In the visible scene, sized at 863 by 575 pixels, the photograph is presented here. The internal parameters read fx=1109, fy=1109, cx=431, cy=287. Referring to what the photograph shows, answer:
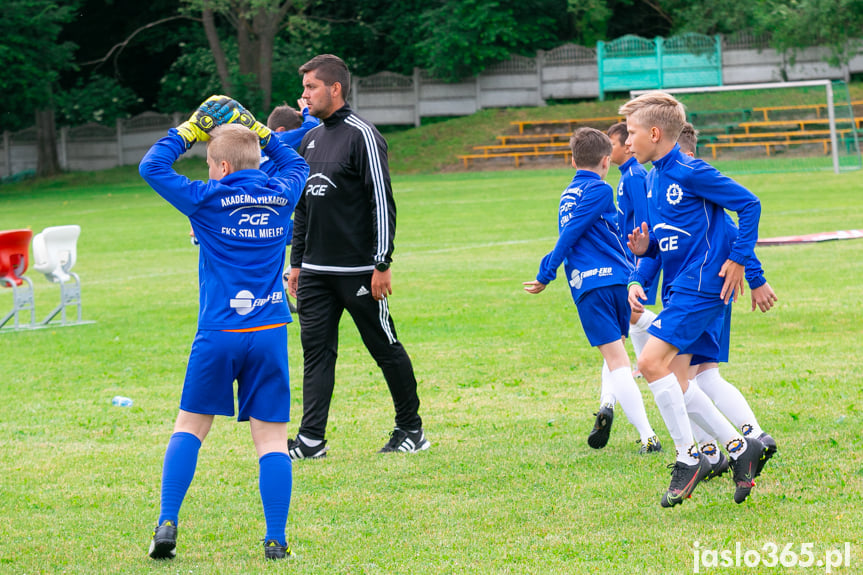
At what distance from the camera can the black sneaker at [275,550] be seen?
4777 mm

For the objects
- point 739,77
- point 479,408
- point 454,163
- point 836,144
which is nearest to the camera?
point 479,408

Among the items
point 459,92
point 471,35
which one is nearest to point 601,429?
point 471,35

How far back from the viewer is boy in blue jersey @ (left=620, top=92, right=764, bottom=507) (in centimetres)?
529

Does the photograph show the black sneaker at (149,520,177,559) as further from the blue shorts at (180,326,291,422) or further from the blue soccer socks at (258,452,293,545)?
the blue shorts at (180,326,291,422)

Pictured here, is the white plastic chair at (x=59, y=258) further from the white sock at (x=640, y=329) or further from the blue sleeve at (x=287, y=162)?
the blue sleeve at (x=287, y=162)

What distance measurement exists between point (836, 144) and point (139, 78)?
34614mm

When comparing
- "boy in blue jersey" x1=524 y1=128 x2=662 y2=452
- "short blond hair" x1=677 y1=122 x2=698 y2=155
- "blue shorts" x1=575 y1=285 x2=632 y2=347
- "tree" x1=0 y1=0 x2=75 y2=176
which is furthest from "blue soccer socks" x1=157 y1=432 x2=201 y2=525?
"tree" x1=0 y1=0 x2=75 y2=176

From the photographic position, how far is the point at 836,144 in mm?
30625

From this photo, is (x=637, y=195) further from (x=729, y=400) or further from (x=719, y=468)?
(x=719, y=468)

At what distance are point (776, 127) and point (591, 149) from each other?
2923 centimetres

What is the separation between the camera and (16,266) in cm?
→ 1333

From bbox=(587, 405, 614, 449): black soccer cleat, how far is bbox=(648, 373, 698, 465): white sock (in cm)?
108

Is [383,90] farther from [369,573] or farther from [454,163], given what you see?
[369,573]

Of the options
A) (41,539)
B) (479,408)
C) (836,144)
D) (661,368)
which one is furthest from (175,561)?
(836,144)
